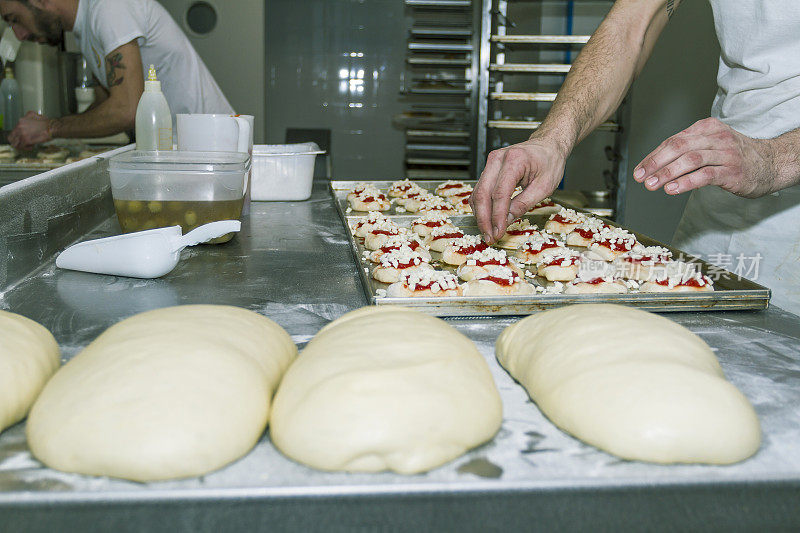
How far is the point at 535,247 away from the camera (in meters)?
2.05

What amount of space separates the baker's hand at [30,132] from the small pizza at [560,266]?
2276mm

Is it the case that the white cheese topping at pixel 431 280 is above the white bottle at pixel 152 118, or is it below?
below

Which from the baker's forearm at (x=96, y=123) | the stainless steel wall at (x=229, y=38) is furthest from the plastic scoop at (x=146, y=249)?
the stainless steel wall at (x=229, y=38)

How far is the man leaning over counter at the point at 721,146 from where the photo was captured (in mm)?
1509

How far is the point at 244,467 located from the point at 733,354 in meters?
0.82

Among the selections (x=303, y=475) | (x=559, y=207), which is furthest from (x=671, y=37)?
(x=303, y=475)

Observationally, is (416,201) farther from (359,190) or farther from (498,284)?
(498,284)

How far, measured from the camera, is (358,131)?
5883 millimetres

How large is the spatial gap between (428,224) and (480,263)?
1.72 ft

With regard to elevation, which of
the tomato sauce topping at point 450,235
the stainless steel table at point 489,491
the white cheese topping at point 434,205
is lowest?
the stainless steel table at point 489,491

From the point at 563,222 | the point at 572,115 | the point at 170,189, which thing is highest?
the point at 572,115

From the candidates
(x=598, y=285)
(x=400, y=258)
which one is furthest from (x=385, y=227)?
(x=598, y=285)

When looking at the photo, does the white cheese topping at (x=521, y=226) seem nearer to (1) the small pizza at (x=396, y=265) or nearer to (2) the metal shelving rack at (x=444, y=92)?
(1) the small pizza at (x=396, y=265)

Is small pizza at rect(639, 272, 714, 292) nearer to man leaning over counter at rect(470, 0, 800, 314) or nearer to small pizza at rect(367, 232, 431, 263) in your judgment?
man leaning over counter at rect(470, 0, 800, 314)
